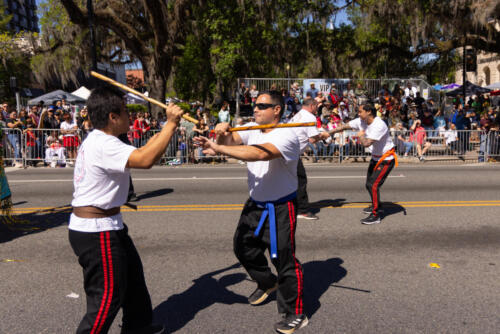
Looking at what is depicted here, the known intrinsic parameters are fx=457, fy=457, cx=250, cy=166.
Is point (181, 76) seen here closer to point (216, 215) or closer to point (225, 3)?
point (225, 3)

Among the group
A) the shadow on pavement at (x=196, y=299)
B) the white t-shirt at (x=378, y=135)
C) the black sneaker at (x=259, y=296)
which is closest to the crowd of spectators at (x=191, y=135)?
the white t-shirt at (x=378, y=135)

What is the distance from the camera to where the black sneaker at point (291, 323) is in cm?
362

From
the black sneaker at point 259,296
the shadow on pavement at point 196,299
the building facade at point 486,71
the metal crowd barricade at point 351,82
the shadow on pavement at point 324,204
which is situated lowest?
the shadow on pavement at point 196,299

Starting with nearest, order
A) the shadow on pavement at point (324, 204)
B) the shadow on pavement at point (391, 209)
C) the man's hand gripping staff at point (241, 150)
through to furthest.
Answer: the man's hand gripping staff at point (241, 150) < the shadow on pavement at point (391, 209) < the shadow on pavement at point (324, 204)

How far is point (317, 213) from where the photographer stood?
7828mm

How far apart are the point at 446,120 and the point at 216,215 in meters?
16.5

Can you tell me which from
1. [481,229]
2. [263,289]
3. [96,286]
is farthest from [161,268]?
[481,229]

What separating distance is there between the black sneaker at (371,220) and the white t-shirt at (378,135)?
923mm

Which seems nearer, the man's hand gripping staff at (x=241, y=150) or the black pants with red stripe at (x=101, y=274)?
the black pants with red stripe at (x=101, y=274)

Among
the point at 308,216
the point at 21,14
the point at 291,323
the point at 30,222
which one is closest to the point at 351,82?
the point at 308,216

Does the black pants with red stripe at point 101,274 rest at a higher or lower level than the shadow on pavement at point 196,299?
higher

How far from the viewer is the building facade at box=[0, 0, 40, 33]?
79188 mm

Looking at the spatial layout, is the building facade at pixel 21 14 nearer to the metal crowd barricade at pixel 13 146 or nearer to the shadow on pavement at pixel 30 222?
the metal crowd barricade at pixel 13 146

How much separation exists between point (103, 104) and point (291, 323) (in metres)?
2.20
